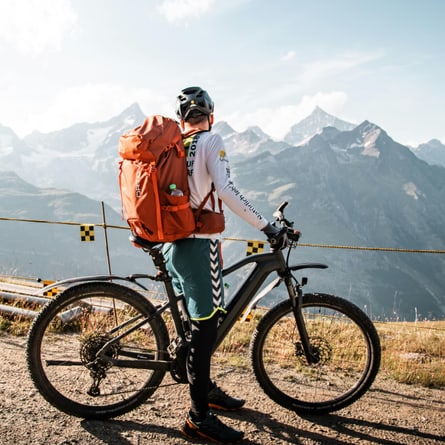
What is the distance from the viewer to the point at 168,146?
9.65 feet

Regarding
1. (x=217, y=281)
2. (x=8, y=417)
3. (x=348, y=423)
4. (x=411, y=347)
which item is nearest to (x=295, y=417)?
(x=348, y=423)

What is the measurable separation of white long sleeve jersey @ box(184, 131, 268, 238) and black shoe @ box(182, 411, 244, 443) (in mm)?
1521

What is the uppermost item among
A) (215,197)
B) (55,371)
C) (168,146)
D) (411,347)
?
(168,146)

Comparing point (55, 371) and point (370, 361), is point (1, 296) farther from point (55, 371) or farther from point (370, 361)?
point (370, 361)

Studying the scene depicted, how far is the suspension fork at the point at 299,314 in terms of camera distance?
3602 mm

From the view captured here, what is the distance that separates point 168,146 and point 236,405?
8.00 feet

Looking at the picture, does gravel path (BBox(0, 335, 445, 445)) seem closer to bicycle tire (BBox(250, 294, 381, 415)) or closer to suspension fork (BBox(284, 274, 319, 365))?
bicycle tire (BBox(250, 294, 381, 415))

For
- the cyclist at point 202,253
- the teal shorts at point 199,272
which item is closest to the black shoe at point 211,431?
the cyclist at point 202,253

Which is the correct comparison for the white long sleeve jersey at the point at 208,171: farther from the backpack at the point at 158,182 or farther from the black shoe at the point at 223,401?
the black shoe at the point at 223,401

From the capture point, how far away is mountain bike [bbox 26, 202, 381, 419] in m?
3.36

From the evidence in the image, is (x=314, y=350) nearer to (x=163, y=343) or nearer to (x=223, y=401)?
(x=223, y=401)

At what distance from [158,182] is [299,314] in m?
1.79

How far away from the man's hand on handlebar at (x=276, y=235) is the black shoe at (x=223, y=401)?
1525 mm

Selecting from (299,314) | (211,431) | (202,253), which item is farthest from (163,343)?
(299,314)
